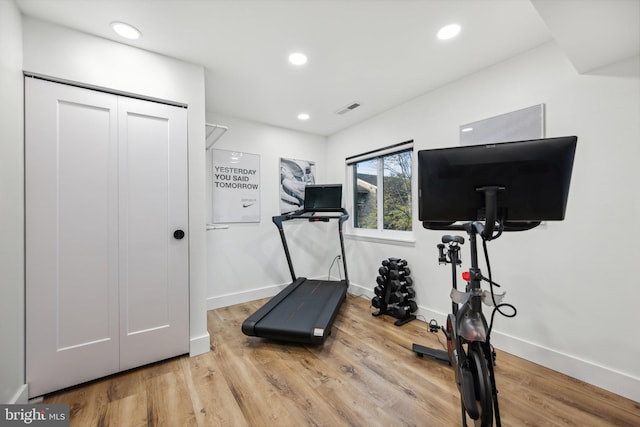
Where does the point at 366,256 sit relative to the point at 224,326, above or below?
above

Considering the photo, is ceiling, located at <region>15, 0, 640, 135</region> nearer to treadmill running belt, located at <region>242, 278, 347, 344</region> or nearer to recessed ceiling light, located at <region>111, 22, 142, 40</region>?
recessed ceiling light, located at <region>111, 22, 142, 40</region>

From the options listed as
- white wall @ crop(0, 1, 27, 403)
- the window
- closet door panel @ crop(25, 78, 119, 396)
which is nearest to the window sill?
the window

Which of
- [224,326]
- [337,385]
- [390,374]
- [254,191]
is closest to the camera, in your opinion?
[337,385]

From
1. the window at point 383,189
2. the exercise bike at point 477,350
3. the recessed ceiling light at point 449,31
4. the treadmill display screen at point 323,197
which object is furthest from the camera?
the treadmill display screen at point 323,197

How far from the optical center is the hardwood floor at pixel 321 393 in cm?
142

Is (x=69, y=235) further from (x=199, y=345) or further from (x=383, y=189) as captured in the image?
(x=383, y=189)

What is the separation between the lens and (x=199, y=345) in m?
2.10

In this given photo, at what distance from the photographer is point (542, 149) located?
0.98 m

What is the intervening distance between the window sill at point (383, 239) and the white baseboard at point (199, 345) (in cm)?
222

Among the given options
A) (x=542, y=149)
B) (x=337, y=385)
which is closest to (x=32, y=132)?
(x=337, y=385)

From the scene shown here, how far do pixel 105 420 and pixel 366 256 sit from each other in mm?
2862

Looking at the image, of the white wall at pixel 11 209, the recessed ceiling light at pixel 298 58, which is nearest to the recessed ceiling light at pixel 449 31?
the recessed ceiling light at pixel 298 58

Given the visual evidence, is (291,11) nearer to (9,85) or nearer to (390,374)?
(9,85)

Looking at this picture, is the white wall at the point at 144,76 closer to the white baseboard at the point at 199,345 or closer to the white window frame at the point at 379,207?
the white baseboard at the point at 199,345
